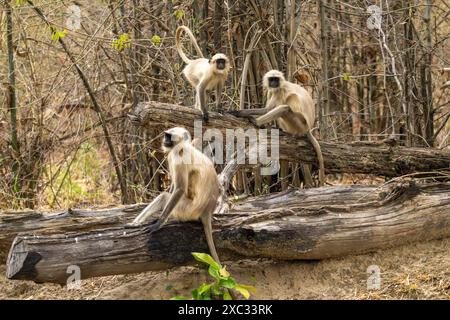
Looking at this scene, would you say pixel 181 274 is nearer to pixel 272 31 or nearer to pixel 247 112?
pixel 247 112

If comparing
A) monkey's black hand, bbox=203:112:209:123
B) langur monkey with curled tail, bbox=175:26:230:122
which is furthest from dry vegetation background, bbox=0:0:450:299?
monkey's black hand, bbox=203:112:209:123

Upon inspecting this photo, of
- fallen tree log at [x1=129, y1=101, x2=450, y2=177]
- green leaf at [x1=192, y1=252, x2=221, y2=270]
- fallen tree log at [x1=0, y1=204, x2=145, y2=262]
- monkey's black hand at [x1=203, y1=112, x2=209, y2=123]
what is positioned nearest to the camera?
green leaf at [x1=192, y1=252, x2=221, y2=270]

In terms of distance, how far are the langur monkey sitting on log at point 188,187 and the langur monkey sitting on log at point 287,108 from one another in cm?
191

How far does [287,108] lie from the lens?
23.1 feet

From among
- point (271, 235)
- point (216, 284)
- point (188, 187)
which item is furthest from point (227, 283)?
point (188, 187)

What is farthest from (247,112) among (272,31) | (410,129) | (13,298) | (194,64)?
(13,298)

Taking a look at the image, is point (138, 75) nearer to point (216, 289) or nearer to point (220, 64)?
point (220, 64)

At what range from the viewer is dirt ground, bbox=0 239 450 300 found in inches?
197

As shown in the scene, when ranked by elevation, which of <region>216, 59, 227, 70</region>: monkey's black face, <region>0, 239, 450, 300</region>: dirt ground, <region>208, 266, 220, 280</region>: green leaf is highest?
<region>216, 59, 227, 70</region>: monkey's black face

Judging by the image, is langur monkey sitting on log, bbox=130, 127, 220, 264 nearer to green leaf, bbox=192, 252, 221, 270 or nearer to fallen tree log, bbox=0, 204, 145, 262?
green leaf, bbox=192, 252, 221, 270

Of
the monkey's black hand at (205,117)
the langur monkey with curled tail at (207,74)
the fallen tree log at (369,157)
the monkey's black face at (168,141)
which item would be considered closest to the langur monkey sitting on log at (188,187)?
the monkey's black face at (168,141)

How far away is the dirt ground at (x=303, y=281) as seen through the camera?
197 inches

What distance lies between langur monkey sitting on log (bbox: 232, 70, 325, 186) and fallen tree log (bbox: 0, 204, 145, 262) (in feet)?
6.82

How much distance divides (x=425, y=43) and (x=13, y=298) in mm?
5763
